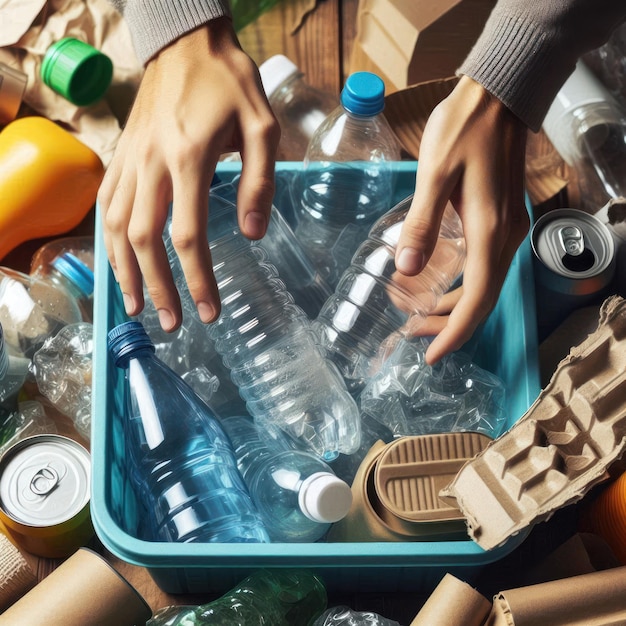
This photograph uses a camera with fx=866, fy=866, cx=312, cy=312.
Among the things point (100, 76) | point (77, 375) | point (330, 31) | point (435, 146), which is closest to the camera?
point (435, 146)

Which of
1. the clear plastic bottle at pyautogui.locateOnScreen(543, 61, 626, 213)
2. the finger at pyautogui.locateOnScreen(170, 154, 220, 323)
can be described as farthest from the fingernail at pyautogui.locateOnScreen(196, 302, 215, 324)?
the clear plastic bottle at pyautogui.locateOnScreen(543, 61, 626, 213)

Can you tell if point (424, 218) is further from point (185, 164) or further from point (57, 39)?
point (57, 39)

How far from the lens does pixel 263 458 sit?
0.93 metres

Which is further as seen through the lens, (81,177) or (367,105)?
(81,177)

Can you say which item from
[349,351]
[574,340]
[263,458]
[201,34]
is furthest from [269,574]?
[201,34]

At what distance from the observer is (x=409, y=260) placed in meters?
0.78

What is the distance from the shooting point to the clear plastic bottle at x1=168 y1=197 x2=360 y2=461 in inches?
37.5

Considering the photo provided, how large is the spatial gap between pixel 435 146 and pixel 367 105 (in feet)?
0.58

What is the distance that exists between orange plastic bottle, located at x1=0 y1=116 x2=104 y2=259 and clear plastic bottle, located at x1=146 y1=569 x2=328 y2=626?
533mm

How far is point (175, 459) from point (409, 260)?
0.33m

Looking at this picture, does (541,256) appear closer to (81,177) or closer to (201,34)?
(201,34)

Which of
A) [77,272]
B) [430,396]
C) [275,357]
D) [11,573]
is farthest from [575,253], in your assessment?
[11,573]

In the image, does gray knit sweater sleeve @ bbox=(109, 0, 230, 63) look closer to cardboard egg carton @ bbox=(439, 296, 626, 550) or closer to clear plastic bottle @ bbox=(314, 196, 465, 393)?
clear plastic bottle @ bbox=(314, 196, 465, 393)

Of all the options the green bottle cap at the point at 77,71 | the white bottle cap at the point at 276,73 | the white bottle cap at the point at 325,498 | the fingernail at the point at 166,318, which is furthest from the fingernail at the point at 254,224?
the green bottle cap at the point at 77,71
